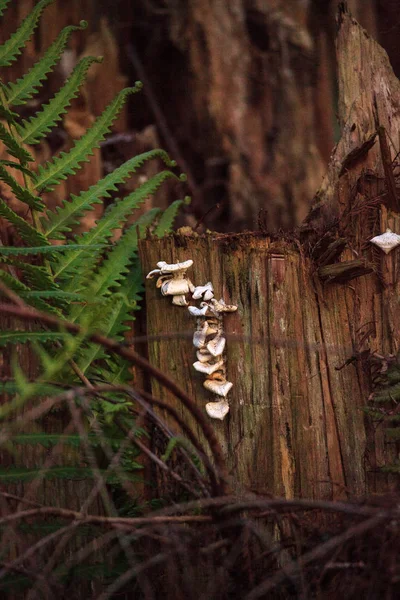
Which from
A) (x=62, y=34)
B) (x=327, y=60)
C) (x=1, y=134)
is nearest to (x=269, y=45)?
(x=327, y=60)

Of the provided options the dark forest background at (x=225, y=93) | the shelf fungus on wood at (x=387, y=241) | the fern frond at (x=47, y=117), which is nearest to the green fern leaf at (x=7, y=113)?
the fern frond at (x=47, y=117)

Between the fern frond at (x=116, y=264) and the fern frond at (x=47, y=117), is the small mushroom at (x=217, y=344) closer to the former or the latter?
the fern frond at (x=116, y=264)

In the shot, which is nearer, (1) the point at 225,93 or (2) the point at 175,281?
(2) the point at 175,281

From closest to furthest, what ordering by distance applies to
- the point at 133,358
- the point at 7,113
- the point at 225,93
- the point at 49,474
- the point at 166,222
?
the point at 133,358, the point at 49,474, the point at 7,113, the point at 166,222, the point at 225,93

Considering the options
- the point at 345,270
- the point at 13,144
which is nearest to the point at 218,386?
the point at 345,270

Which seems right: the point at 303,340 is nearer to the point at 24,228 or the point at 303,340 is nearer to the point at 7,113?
the point at 24,228

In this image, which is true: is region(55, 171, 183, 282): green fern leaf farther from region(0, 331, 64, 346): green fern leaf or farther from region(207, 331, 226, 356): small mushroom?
region(207, 331, 226, 356): small mushroom

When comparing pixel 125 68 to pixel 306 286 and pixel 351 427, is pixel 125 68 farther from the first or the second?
pixel 351 427
